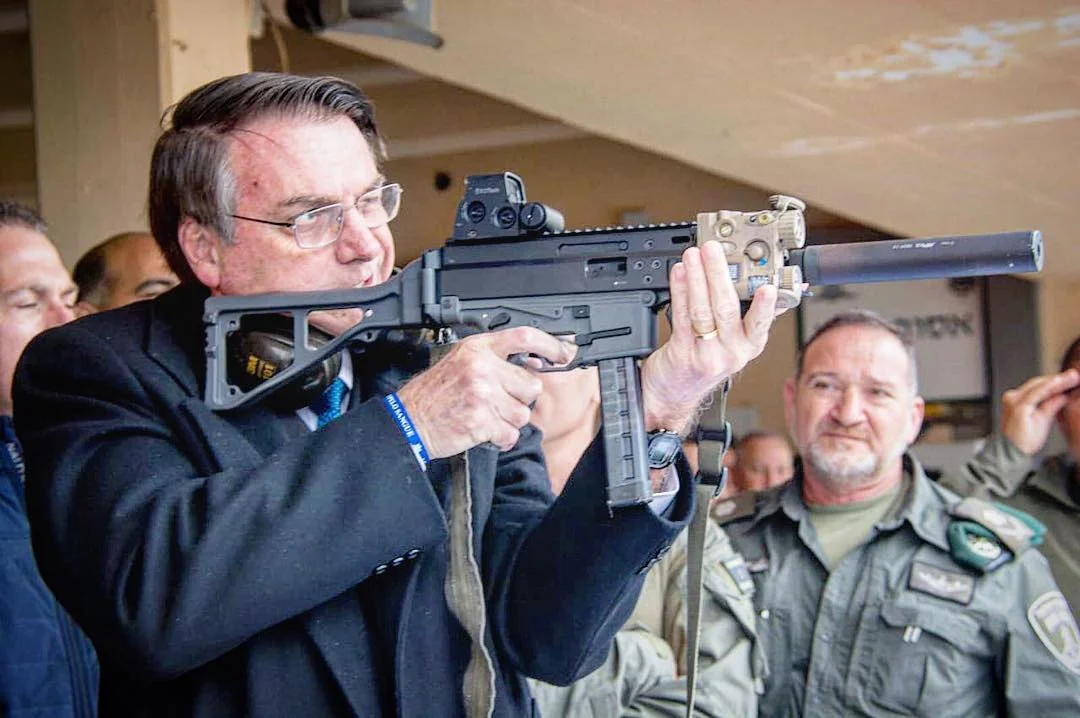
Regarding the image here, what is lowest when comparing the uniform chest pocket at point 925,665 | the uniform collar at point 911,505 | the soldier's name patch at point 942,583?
the uniform chest pocket at point 925,665

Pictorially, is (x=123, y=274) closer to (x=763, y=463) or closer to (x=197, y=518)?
(x=197, y=518)

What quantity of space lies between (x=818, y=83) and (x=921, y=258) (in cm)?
277

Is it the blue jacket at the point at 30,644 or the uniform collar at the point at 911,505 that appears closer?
the blue jacket at the point at 30,644

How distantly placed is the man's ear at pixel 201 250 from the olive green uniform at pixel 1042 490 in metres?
2.20

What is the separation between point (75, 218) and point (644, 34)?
1.67 m

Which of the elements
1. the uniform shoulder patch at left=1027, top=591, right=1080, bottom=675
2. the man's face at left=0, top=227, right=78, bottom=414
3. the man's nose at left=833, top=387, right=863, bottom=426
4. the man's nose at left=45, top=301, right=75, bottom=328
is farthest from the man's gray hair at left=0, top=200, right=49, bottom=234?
the uniform shoulder patch at left=1027, top=591, right=1080, bottom=675

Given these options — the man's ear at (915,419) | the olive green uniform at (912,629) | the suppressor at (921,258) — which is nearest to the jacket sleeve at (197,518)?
the suppressor at (921,258)

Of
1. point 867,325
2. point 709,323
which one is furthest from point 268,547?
point 867,325

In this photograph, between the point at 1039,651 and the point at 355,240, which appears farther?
the point at 1039,651

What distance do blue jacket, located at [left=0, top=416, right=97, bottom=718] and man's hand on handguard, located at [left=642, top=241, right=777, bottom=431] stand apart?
120 centimetres

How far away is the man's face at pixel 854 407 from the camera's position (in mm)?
2824

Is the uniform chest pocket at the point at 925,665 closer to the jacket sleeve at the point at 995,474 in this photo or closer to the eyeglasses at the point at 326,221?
the jacket sleeve at the point at 995,474

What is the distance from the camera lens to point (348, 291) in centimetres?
154

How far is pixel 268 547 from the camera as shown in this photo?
1.32 m
